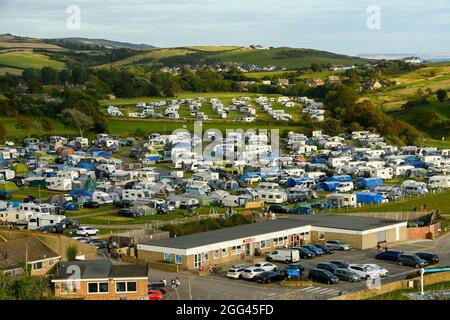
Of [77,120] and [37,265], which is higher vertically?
[77,120]

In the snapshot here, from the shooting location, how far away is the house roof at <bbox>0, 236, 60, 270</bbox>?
1284 centimetres

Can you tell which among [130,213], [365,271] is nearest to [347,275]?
[365,271]

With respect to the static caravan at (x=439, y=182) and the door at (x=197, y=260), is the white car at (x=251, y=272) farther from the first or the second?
the static caravan at (x=439, y=182)

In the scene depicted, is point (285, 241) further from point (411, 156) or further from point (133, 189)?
point (411, 156)

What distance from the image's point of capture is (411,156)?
30.3 m

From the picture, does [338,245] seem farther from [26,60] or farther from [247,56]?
[247,56]

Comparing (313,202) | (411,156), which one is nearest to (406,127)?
(411,156)

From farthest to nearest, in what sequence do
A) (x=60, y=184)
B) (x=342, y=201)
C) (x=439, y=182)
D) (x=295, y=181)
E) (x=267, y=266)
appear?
(x=439, y=182), (x=295, y=181), (x=60, y=184), (x=342, y=201), (x=267, y=266)

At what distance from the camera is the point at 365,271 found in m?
13.1

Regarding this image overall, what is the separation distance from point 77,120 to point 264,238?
78.7ft

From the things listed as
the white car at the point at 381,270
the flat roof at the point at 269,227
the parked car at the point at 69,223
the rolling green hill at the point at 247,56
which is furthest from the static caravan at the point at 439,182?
the rolling green hill at the point at 247,56

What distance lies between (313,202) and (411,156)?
1019 centimetres

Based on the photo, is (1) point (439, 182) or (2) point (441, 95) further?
(2) point (441, 95)

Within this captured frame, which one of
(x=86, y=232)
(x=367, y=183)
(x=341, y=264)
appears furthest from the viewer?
(x=367, y=183)
